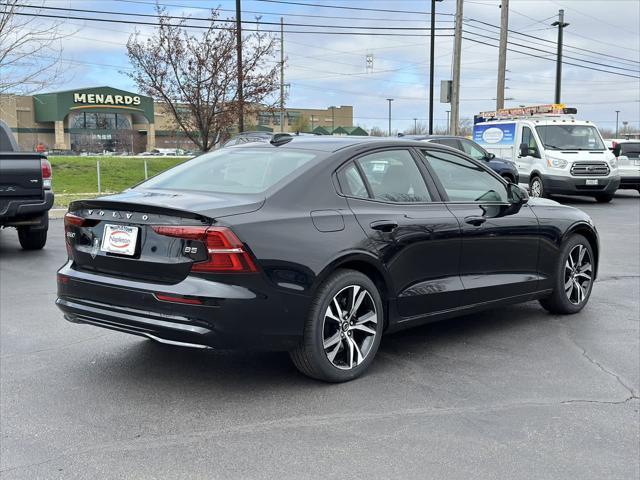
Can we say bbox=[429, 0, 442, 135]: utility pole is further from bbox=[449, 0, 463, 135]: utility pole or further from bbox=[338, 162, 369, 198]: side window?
bbox=[338, 162, 369, 198]: side window

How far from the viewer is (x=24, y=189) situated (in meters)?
9.29

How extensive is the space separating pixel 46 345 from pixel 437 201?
314 centimetres

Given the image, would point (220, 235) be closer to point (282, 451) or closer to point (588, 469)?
point (282, 451)

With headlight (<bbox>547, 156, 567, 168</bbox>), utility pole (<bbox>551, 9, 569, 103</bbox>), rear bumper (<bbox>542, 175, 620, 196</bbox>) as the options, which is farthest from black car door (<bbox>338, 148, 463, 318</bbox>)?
utility pole (<bbox>551, 9, 569, 103</bbox>)

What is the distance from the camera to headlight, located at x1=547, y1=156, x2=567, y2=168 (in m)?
18.6

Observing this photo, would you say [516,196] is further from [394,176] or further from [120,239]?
[120,239]

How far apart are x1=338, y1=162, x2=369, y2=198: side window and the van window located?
626 inches

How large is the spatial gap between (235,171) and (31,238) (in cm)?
639

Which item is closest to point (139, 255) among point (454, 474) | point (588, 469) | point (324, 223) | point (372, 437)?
point (324, 223)

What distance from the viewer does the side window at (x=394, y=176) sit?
193 inches

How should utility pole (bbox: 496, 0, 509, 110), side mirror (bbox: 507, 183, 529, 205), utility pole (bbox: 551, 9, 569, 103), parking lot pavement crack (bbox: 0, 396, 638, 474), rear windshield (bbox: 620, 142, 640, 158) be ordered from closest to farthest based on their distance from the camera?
parking lot pavement crack (bbox: 0, 396, 638, 474) → side mirror (bbox: 507, 183, 529, 205) → rear windshield (bbox: 620, 142, 640, 158) → utility pole (bbox: 496, 0, 509, 110) → utility pole (bbox: 551, 9, 569, 103)

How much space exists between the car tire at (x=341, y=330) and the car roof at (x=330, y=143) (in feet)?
3.21

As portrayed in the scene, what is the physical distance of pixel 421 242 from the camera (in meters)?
4.91

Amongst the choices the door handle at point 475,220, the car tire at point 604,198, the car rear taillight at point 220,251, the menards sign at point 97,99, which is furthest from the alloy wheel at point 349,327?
the menards sign at point 97,99
